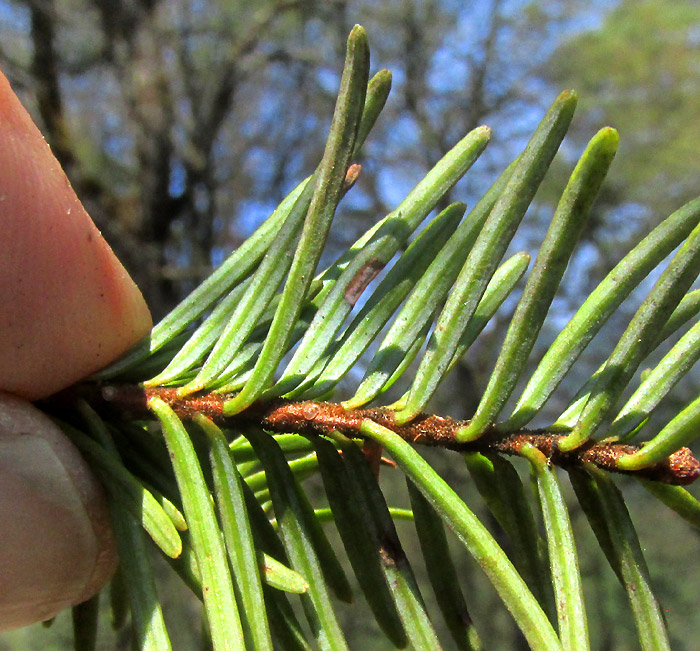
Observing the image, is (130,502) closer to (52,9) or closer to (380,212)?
(52,9)

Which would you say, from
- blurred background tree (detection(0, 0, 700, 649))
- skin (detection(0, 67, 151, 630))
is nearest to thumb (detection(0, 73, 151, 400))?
skin (detection(0, 67, 151, 630))

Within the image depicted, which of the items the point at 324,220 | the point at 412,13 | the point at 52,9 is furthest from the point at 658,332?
the point at 412,13

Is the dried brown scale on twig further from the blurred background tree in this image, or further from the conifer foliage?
the blurred background tree

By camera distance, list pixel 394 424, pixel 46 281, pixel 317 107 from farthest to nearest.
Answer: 1. pixel 317 107
2. pixel 46 281
3. pixel 394 424

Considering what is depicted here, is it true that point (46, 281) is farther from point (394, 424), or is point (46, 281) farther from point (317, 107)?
point (317, 107)

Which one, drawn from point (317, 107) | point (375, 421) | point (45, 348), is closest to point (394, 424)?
point (375, 421)

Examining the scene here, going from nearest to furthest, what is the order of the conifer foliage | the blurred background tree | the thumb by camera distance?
the conifer foliage < the thumb < the blurred background tree

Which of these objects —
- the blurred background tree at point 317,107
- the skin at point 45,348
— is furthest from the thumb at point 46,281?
the blurred background tree at point 317,107
